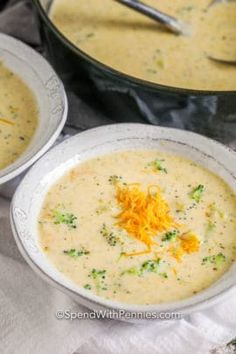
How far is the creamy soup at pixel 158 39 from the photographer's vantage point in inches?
93.2

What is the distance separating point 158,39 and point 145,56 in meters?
0.12

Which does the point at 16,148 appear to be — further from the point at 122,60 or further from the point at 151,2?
the point at 151,2

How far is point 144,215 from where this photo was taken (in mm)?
1846

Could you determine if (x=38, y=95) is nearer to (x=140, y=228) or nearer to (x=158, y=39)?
(x=158, y=39)

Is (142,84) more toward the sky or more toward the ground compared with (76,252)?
more toward the sky

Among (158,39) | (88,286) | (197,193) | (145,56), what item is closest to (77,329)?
(88,286)

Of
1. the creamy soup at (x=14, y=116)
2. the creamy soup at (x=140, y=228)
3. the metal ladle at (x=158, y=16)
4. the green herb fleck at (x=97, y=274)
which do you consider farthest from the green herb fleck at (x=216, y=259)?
the metal ladle at (x=158, y=16)

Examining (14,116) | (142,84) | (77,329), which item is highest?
(142,84)

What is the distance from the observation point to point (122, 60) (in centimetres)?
242

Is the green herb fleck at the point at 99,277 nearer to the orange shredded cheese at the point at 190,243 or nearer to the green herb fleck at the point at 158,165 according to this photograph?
the orange shredded cheese at the point at 190,243

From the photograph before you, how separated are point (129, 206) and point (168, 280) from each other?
220 mm

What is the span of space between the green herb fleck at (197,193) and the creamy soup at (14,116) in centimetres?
48

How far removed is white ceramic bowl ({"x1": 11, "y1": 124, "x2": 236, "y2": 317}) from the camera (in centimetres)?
169

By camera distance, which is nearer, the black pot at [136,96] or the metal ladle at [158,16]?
the black pot at [136,96]
